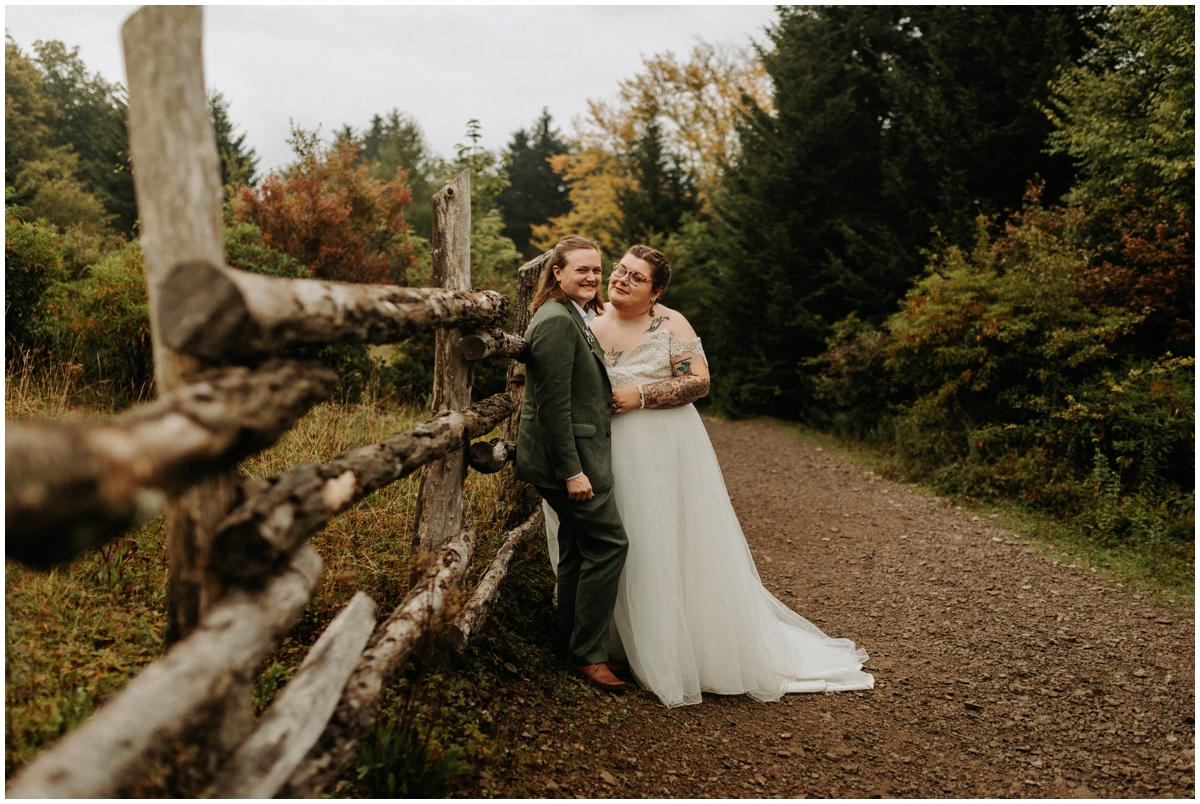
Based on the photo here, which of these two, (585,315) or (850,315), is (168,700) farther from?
(850,315)

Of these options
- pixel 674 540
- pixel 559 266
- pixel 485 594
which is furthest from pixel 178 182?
pixel 674 540

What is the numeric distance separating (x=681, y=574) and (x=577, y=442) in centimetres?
103

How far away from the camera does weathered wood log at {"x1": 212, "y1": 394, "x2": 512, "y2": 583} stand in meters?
1.70

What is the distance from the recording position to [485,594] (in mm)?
3725

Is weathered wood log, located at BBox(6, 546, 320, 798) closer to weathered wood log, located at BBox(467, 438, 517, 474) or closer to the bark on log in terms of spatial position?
the bark on log

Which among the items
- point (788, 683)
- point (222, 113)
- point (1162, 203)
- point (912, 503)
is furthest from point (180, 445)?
point (222, 113)

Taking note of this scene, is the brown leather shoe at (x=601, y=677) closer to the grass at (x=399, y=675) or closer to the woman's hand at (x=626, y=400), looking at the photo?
the grass at (x=399, y=675)

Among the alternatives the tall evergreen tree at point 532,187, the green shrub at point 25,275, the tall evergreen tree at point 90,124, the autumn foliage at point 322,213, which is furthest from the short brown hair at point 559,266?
the tall evergreen tree at point 532,187

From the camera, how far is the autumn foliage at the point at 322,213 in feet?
36.2

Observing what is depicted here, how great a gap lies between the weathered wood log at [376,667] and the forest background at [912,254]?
14.6 feet

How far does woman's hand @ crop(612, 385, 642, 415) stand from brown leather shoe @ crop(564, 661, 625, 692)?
1.39 metres

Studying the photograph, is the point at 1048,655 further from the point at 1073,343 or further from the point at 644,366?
the point at 1073,343

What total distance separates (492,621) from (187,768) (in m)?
2.31

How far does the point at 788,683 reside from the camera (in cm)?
395
